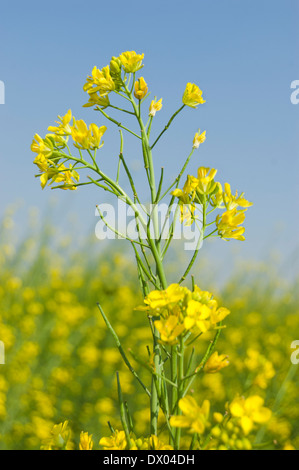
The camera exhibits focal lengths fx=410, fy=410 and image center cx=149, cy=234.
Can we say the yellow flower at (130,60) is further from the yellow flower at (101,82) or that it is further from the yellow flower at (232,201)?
the yellow flower at (232,201)

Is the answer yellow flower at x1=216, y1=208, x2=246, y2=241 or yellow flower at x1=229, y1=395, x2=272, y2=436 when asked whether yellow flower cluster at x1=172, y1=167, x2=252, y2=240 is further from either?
yellow flower at x1=229, y1=395, x2=272, y2=436

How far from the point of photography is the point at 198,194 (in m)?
0.78

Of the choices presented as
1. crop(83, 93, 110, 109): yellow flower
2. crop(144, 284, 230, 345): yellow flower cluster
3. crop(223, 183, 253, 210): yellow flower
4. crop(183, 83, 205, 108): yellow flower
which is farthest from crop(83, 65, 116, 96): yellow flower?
crop(144, 284, 230, 345): yellow flower cluster

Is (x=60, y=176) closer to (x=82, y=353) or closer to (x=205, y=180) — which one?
(x=205, y=180)

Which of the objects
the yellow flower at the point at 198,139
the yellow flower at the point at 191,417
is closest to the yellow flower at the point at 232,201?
the yellow flower at the point at 198,139

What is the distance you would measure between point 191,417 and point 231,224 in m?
0.35

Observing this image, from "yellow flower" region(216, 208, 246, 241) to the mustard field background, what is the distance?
839 mm

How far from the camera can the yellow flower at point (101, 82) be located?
0.80 meters

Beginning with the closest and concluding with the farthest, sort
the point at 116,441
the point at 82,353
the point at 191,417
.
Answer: the point at 191,417 < the point at 116,441 < the point at 82,353

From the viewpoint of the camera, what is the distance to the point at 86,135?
789 mm

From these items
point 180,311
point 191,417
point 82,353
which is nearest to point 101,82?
point 180,311

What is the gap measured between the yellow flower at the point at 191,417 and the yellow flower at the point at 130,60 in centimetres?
62

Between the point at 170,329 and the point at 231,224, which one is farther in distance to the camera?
the point at 231,224
